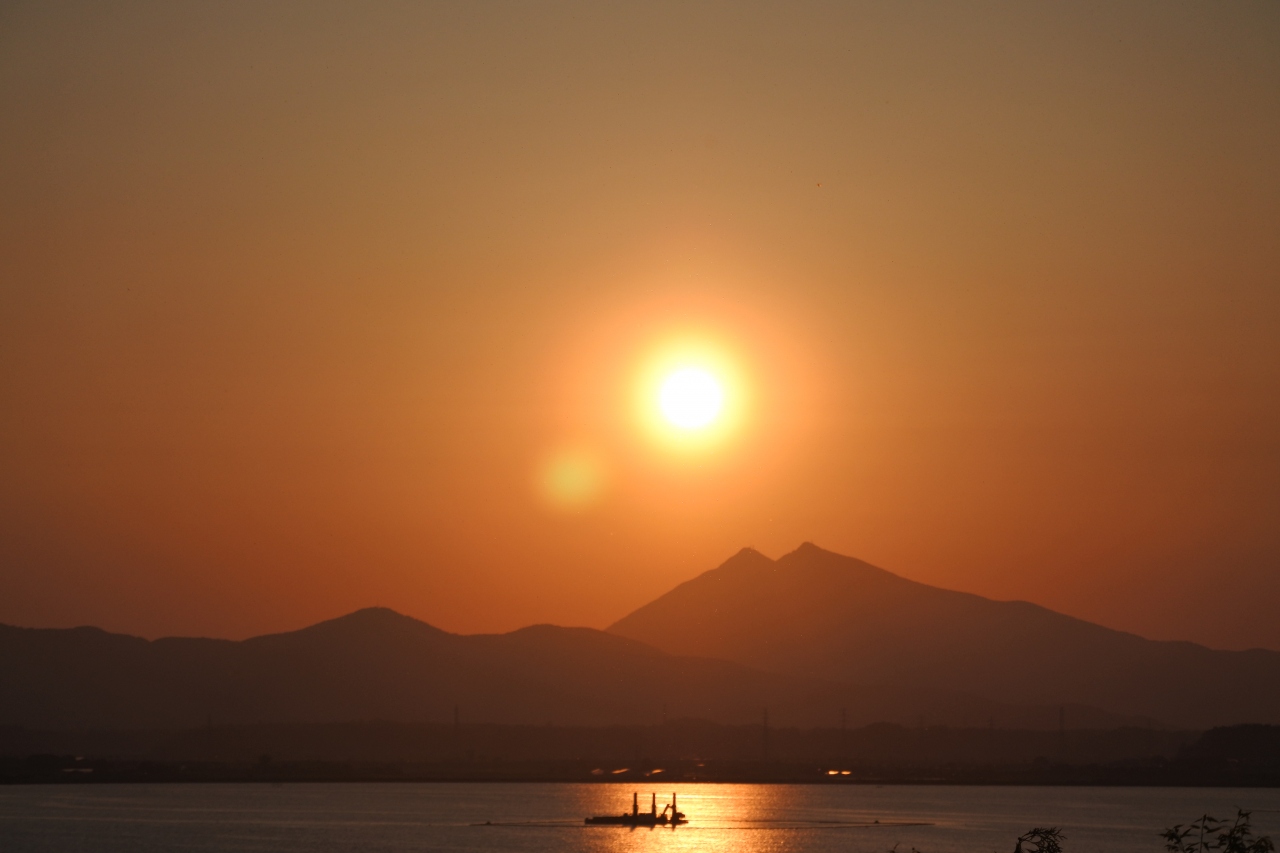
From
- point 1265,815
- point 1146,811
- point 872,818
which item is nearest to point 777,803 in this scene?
point 872,818

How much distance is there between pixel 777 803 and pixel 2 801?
8933 centimetres

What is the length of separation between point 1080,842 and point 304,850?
198ft

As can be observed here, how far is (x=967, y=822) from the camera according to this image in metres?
144

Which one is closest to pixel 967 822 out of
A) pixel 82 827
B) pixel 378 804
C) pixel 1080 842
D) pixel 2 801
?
pixel 1080 842

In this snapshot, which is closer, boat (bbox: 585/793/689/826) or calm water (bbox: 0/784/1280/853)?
calm water (bbox: 0/784/1280/853)

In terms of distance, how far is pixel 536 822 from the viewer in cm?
13950

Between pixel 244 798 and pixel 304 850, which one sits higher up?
pixel 244 798

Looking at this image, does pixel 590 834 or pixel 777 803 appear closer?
pixel 590 834

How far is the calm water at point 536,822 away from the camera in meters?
111

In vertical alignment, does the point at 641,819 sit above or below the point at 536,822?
above

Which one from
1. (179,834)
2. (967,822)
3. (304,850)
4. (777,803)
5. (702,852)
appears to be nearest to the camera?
(304,850)

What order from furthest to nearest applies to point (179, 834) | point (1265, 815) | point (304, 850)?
1. point (1265, 815)
2. point (179, 834)
3. point (304, 850)

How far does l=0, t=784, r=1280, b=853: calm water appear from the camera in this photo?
364 feet

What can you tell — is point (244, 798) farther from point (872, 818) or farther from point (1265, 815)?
point (1265, 815)
